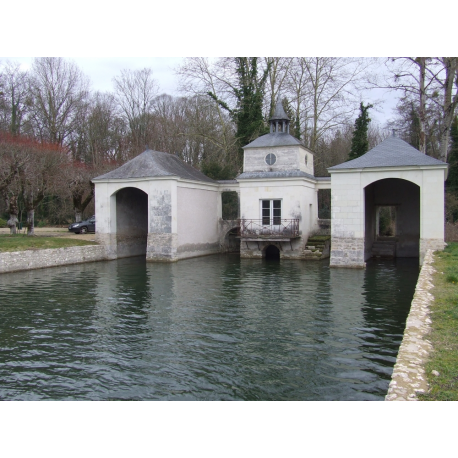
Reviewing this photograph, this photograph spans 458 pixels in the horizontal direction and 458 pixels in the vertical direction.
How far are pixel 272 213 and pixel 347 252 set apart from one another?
6.11m

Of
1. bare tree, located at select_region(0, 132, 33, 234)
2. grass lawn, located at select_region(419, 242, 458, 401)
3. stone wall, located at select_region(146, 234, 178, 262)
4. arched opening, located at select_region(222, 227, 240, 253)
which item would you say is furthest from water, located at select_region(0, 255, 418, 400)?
arched opening, located at select_region(222, 227, 240, 253)

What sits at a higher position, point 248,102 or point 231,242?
point 248,102

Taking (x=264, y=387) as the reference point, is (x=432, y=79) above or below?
above

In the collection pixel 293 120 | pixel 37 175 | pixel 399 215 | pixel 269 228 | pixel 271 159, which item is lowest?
pixel 269 228

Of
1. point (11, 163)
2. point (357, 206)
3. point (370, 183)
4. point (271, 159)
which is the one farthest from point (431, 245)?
point (11, 163)

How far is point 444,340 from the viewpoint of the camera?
788cm

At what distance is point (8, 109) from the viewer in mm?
43219

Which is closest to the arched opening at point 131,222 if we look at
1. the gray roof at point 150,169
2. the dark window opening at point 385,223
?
the gray roof at point 150,169

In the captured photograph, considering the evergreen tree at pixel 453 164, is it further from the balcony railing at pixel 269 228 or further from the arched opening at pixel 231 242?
the arched opening at pixel 231 242

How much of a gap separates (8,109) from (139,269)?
27293 mm

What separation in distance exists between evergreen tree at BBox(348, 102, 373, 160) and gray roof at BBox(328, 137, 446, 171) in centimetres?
1099

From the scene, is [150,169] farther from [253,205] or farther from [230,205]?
[230,205]

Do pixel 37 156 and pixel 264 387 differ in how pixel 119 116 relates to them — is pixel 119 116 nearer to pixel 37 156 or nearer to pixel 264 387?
pixel 37 156

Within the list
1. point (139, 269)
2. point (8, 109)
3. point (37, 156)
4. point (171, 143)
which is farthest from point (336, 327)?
point (8, 109)
